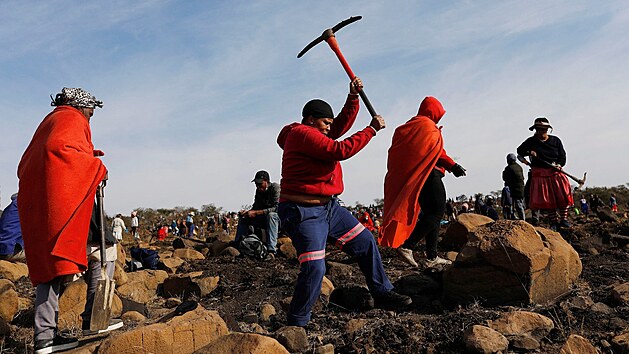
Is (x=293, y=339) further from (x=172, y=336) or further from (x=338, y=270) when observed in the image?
(x=338, y=270)

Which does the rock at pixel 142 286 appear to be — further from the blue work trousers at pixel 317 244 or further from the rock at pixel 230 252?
the blue work trousers at pixel 317 244

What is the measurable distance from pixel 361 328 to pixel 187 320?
1.10 metres

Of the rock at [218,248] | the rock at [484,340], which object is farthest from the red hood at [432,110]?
the rock at [218,248]

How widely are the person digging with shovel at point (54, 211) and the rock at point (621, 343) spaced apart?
310 cm

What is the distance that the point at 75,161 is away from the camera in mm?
3707

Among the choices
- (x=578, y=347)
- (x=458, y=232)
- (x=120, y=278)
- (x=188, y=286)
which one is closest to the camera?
(x=578, y=347)

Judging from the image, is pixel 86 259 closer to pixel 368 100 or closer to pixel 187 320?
pixel 187 320

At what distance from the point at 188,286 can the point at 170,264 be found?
8.00 feet

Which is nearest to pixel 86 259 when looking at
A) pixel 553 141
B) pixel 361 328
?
pixel 361 328

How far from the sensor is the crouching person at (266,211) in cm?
877

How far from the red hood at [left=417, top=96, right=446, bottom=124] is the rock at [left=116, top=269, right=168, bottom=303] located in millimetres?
3648

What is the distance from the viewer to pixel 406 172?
5684 millimetres

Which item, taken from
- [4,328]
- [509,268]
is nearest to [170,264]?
[4,328]

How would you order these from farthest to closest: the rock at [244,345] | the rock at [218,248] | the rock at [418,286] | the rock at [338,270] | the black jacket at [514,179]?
1. the black jacket at [514,179]
2. the rock at [218,248]
3. the rock at [338,270]
4. the rock at [418,286]
5. the rock at [244,345]
